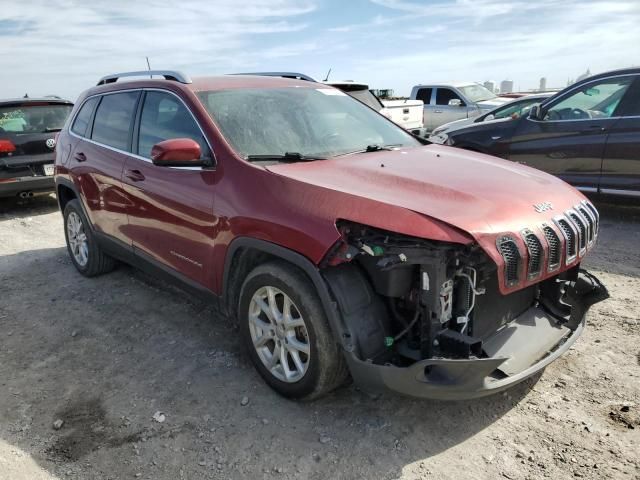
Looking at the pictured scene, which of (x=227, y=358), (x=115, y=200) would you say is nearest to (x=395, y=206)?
(x=227, y=358)

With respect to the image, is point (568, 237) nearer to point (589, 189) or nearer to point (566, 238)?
point (566, 238)

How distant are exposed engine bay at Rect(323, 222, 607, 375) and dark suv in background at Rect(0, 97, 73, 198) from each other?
22.6 ft

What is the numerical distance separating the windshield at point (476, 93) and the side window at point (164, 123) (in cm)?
1182

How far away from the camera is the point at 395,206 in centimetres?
252

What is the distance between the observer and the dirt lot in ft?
8.51

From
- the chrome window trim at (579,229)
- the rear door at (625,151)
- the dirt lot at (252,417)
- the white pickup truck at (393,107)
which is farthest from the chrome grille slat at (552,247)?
the white pickup truck at (393,107)

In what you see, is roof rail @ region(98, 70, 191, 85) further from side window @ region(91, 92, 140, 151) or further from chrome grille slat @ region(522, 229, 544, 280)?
chrome grille slat @ region(522, 229, 544, 280)

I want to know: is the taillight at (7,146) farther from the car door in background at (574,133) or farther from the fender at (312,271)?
the car door in background at (574,133)

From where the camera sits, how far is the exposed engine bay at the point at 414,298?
8.15ft

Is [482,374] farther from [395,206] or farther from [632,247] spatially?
[632,247]

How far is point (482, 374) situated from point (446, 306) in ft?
1.16

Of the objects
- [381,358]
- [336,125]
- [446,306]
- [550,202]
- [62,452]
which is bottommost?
[62,452]

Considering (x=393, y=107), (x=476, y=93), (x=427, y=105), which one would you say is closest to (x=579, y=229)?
(x=393, y=107)

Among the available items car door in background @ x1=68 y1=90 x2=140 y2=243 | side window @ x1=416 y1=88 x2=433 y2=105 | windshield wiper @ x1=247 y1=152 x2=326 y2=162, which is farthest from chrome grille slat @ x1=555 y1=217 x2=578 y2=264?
side window @ x1=416 y1=88 x2=433 y2=105
